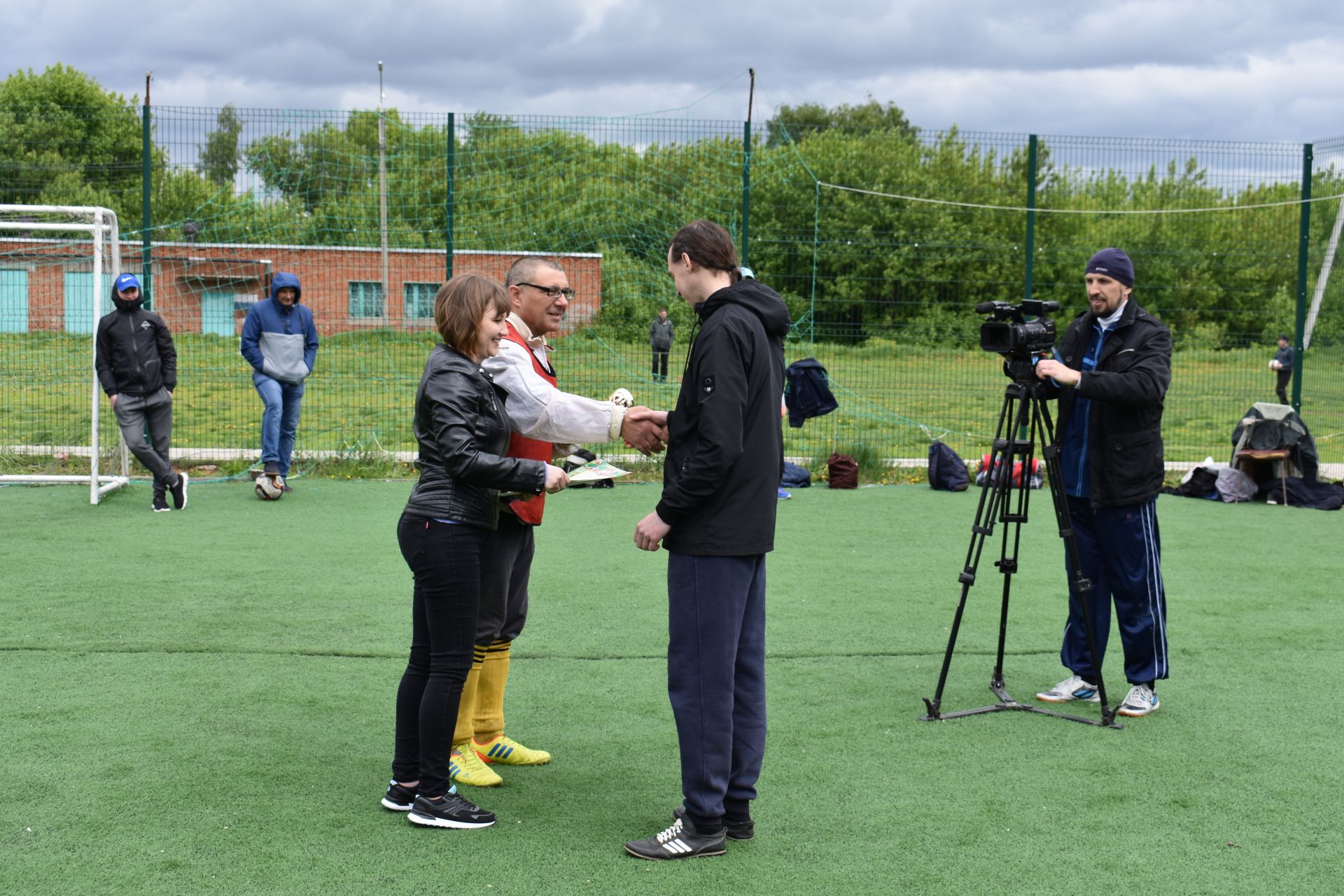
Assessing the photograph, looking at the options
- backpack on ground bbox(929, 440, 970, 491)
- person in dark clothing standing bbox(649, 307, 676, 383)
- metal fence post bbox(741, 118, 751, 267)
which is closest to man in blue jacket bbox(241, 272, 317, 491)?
person in dark clothing standing bbox(649, 307, 676, 383)

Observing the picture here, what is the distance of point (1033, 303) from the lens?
4.91 metres

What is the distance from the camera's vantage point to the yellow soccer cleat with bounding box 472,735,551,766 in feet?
14.2

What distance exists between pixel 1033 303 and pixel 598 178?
7948mm

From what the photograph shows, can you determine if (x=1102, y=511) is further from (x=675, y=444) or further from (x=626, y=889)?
(x=626, y=889)

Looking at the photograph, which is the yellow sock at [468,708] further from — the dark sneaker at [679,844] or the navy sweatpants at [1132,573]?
the navy sweatpants at [1132,573]

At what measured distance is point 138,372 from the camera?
9.34m

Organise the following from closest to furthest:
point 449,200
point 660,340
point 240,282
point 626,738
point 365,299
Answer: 1. point 626,738
2. point 449,200
3. point 660,340
4. point 365,299
5. point 240,282

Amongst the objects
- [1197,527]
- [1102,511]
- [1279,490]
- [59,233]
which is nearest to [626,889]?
[1102,511]

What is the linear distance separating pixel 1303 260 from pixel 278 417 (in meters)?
10.0

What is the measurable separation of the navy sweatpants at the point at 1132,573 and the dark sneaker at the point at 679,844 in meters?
2.08

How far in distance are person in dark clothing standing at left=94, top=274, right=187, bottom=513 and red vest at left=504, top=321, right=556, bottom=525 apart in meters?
6.16

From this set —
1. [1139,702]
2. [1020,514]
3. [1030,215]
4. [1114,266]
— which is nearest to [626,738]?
[1020,514]

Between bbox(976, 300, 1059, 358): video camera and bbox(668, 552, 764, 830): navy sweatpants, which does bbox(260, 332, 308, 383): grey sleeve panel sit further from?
bbox(668, 552, 764, 830): navy sweatpants

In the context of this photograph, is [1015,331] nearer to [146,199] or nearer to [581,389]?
[581,389]
